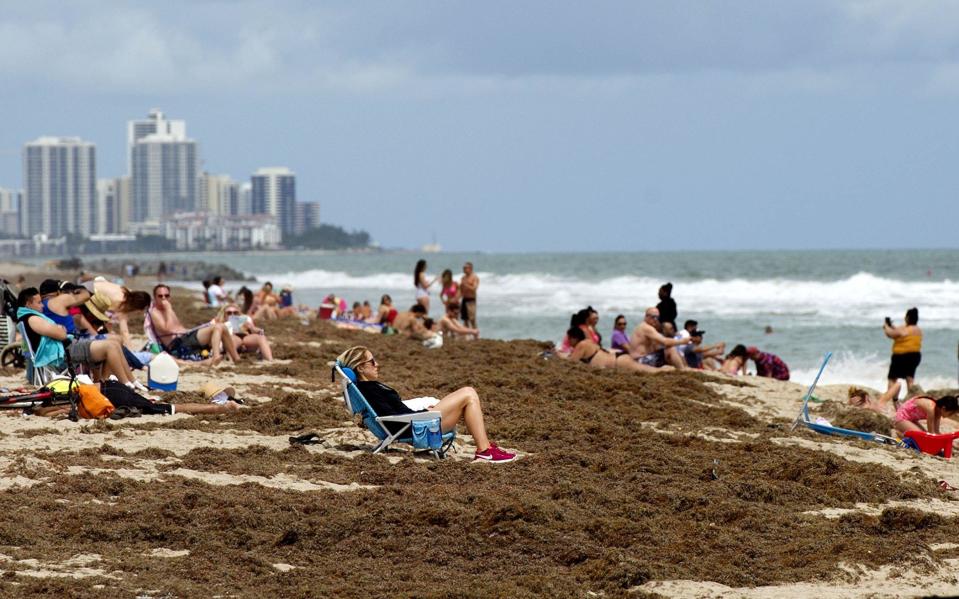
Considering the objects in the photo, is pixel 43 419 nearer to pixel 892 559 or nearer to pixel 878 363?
pixel 892 559

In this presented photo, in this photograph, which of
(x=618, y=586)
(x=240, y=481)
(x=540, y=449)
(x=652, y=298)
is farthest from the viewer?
(x=652, y=298)

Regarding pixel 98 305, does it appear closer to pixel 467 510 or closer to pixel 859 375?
pixel 467 510

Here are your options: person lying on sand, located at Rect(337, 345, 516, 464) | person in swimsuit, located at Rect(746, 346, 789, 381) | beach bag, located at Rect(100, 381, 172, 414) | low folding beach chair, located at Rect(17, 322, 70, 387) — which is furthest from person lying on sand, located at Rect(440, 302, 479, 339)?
person lying on sand, located at Rect(337, 345, 516, 464)

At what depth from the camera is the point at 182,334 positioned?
563 inches

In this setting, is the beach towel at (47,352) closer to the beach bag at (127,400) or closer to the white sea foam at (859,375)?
the beach bag at (127,400)

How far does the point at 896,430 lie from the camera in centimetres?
1170

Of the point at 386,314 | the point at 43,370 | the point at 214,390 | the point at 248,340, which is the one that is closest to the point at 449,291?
the point at 386,314

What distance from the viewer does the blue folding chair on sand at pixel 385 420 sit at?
899 cm

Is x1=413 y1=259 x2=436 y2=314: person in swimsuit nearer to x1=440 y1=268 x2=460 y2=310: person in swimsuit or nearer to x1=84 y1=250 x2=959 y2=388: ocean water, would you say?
x1=440 y1=268 x2=460 y2=310: person in swimsuit

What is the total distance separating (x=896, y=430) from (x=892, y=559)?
16.4ft

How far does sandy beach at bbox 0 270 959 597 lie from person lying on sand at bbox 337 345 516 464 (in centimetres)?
20

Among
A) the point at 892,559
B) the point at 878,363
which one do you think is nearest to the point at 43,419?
the point at 892,559

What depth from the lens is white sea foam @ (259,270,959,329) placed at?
41.1m

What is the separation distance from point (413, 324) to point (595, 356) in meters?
5.25
